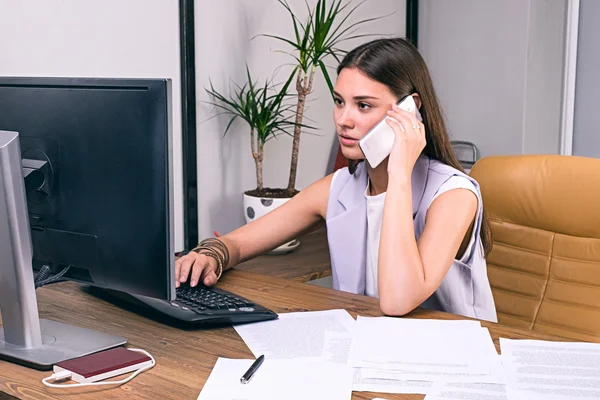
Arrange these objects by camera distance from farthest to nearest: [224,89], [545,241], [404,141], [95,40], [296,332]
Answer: [224,89]
[95,40]
[545,241]
[404,141]
[296,332]

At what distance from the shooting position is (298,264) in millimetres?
2338

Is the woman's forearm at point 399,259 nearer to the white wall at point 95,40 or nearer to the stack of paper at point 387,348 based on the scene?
the stack of paper at point 387,348

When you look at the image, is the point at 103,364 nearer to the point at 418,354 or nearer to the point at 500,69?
the point at 418,354

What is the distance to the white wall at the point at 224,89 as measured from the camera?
99.6 inches

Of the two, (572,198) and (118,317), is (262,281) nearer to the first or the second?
(118,317)

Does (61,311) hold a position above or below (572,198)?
below

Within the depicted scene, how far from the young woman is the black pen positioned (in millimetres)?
336

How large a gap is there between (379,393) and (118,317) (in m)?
0.53

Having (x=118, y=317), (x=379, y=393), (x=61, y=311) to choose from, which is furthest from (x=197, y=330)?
(x=379, y=393)

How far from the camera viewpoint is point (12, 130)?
1.14m

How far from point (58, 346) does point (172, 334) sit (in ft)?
0.60

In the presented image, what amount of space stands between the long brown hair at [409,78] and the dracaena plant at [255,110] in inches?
31.7

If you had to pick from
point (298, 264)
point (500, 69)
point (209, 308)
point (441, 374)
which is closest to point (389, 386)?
point (441, 374)

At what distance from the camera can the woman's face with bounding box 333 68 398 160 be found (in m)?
1.60
